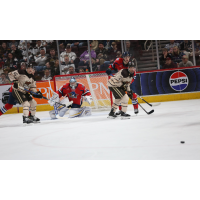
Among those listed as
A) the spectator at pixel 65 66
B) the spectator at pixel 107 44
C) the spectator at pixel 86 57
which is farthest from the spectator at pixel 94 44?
the spectator at pixel 65 66

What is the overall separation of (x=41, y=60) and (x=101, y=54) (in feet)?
5.89

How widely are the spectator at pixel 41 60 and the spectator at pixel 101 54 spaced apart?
158 cm

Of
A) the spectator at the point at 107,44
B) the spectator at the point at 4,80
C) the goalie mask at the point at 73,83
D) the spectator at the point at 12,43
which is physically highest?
the spectator at the point at 12,43

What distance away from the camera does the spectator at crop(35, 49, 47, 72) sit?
7.69 m

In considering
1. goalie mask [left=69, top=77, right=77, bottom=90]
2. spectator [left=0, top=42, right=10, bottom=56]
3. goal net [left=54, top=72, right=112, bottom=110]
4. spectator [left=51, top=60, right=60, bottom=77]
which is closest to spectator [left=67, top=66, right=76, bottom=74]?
spectator [left=51, top=60, right=60, bottom=77]

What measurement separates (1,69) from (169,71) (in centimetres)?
486

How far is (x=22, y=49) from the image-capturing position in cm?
786

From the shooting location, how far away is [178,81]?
21.7ft

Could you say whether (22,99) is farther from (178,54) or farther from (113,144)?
(178,54)

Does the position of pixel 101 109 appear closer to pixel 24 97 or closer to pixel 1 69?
pixel 24 97

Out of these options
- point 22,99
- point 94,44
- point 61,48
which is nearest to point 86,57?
point 94,44

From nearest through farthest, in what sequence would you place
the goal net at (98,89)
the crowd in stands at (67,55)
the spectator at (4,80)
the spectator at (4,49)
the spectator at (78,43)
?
the goal net at (98,89), the crowd in stands at (67,55), the spectator at (78,43), the spectator at (4,80), the spectator at (4,49)

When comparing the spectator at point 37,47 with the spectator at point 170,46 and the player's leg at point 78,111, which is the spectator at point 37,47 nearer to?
the player's leg at point 78,111

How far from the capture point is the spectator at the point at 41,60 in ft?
25.2
